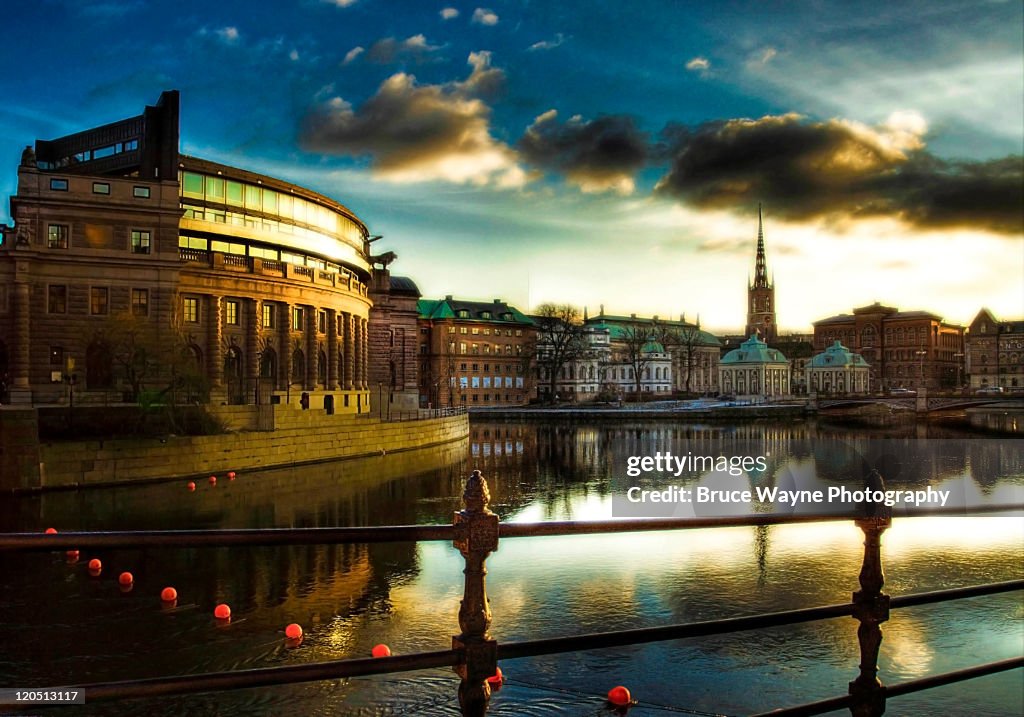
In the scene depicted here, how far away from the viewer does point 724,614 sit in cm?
1579

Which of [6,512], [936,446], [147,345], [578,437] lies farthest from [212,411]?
[936,446]

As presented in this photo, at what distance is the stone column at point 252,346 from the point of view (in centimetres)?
5838

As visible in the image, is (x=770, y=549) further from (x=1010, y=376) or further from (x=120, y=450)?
(x=1010, y=376)

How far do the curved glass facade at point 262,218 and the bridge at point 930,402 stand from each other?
76.0m

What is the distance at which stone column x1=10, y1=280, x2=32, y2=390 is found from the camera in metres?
44.7

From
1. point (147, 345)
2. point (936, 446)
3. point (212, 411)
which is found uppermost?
point (147, 345)

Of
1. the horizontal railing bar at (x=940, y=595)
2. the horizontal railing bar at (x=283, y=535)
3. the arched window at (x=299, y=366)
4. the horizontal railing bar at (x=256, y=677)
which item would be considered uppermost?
the arched window at (x=299, y=366)

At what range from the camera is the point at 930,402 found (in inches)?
4316

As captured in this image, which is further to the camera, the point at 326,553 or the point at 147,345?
the point at 147,345

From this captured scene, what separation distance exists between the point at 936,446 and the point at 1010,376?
125m

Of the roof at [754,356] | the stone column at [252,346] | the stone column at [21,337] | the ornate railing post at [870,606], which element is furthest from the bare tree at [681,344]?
the ornate railing post at [870,606]

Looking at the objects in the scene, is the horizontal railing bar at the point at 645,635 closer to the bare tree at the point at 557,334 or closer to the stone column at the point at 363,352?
the stone column at the point at 363,352

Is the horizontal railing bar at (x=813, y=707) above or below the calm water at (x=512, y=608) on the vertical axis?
above

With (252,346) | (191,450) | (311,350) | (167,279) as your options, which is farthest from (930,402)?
(191,450)
